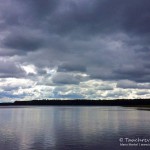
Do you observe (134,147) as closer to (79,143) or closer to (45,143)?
(79,143)

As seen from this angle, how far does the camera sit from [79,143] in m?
43.2

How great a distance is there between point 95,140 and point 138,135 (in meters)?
9.44

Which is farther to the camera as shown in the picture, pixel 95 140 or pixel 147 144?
pixel 95 140

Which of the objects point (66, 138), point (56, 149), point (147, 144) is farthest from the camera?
point (66, 138)

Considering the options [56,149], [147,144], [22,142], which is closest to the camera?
[56,149]

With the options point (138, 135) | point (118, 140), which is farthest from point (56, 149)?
point (138, 135)

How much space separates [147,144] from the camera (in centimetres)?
4197

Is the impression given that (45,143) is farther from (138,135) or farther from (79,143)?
(138,135)

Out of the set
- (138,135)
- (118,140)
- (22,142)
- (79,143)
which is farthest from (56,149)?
(138,135)

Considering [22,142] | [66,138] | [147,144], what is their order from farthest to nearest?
1. [66,138]
2. [22,142]
3. [147,144]

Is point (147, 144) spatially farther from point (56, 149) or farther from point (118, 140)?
point (56, 149)

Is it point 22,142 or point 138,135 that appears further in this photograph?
point 138,135

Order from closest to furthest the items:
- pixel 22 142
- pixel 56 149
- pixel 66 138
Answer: pixel 56 149
pixel 22 142
pixel 66 138

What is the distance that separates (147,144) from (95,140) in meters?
7.93
